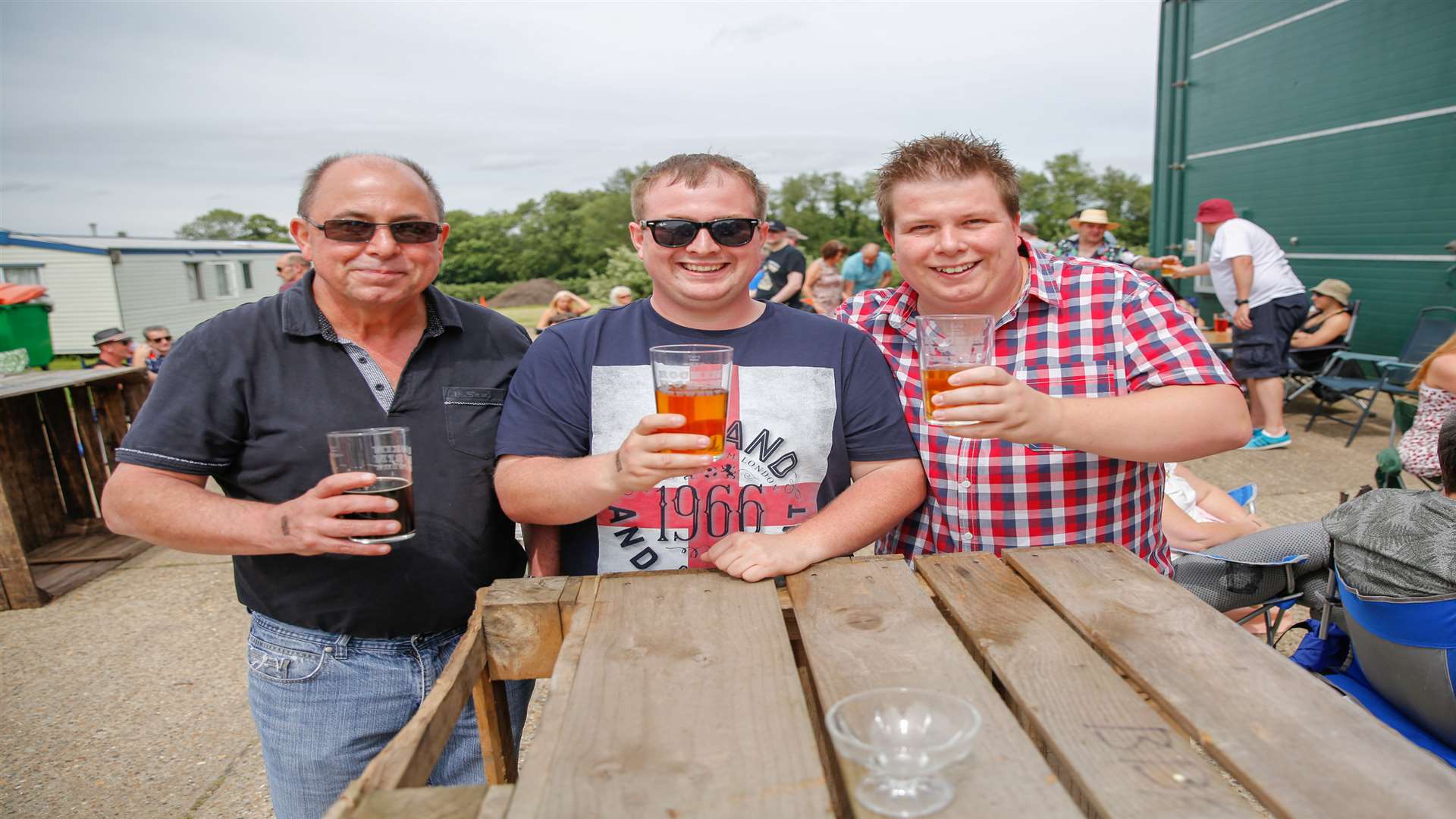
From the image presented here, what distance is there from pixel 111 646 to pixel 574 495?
392cm

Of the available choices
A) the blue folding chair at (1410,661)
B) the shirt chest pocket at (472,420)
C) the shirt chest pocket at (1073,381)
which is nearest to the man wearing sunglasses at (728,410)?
the shirt chest pocket at (472,420)

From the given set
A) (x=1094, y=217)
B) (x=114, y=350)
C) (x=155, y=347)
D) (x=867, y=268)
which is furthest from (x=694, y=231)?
(x=867, y=268)

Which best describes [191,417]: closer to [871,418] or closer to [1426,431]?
[871,418]

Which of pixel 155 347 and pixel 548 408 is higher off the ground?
pixel 548 408

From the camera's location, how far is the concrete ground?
3125 millimetres

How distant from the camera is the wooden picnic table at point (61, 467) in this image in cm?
530

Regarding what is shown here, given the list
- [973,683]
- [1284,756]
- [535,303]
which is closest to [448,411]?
[973,683]

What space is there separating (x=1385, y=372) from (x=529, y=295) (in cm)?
3222

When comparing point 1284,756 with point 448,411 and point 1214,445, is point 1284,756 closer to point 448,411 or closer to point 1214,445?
point 1214,445

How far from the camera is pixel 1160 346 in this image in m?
2.03

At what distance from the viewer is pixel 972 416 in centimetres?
167

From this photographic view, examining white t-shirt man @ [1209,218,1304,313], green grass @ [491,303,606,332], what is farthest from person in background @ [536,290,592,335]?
green grass @ [491,303,606,332]

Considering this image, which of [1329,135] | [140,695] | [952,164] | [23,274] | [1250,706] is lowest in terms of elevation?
[140,695]

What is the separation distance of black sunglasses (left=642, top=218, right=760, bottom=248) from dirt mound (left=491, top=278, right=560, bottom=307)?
111ft
